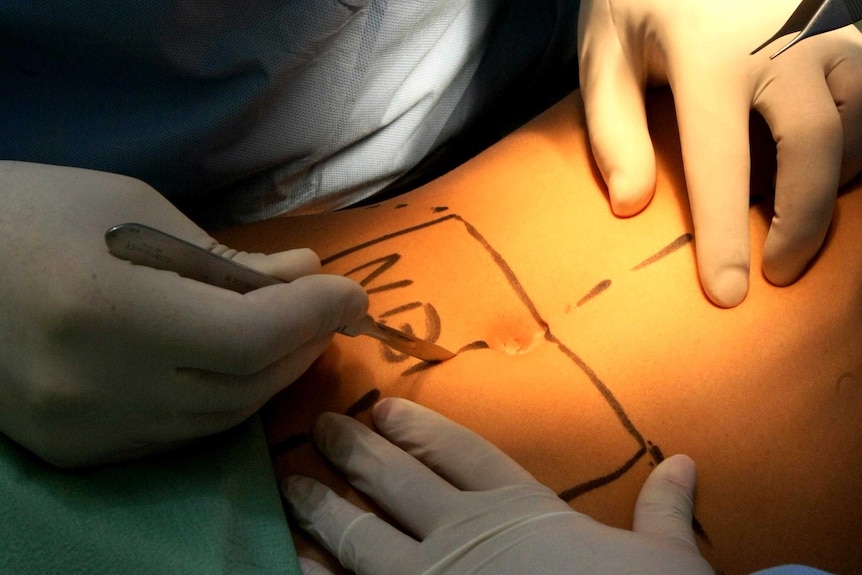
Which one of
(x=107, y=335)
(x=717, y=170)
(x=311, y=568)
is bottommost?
(x=311, y=568)

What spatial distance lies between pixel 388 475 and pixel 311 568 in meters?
0.14

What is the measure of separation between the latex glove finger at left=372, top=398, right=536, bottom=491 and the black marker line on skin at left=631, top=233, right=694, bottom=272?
342 mm

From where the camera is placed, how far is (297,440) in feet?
2.91

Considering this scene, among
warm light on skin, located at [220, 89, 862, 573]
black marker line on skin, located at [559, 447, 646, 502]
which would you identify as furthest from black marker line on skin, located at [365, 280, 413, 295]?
black marker line on skin, located at [559, 447, 646, 502]

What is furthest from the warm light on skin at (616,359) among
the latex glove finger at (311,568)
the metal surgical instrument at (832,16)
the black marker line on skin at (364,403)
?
the metal surgical instrument at (832,16)

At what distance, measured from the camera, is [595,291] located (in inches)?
37.8

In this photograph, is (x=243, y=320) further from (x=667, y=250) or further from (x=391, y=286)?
(x=667, y=250)

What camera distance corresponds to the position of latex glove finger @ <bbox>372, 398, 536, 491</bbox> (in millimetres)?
829

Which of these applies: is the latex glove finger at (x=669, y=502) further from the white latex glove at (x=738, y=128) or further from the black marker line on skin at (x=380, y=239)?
the black marker line on skin at (x=380, y=239)

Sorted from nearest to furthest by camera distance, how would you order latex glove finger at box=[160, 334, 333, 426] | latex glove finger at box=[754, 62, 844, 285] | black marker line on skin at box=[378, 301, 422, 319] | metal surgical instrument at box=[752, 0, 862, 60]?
metal surgical instrument at box=[752, 0, 862, 60] → latex glove finger at box=[160, 334, 333, 426] → latex glove finger at box=[754, 62, 844, 285] → black marker line on skin at box=[378, 301, 422, 319]

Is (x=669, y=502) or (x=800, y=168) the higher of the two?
(x=800, y=168)

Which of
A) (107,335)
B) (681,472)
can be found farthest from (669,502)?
(107,335)

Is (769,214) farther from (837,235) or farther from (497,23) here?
(497,23)

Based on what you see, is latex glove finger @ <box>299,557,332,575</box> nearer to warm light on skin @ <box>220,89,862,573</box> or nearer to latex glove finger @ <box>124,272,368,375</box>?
warm light on skin @ <box>220,89,862,573</box>
